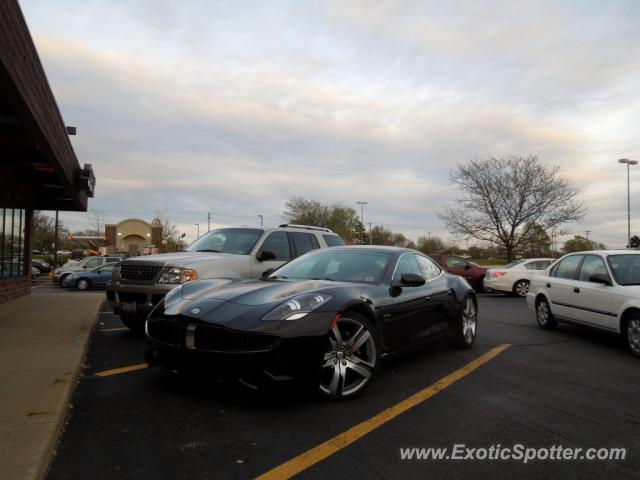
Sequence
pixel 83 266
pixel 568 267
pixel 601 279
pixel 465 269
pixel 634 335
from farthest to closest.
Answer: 1. pixel 83 266
2. pixel 465 269
3. pixel 568 267
4. pixel 601 279
5. pixel 634 335

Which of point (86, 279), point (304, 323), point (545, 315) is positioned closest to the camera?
point (304, 323)

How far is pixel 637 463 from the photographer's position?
305cm

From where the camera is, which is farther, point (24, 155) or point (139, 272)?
point (24, 155)

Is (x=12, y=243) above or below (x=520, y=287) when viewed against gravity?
above

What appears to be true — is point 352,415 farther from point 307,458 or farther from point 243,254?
point 243,254

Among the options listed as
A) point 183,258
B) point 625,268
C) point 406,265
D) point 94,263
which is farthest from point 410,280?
point 94,263

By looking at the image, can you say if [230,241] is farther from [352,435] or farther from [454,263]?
[454,263]

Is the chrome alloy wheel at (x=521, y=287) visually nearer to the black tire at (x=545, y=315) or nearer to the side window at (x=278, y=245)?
the black tire at (x=545, y=315)

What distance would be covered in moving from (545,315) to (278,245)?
15.9ft

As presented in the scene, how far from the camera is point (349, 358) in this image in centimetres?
420

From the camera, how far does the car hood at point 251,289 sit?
4.23m

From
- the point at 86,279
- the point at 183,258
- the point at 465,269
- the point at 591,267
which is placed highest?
the point at 183,258

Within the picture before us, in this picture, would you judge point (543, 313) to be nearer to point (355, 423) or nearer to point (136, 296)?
point (355, 423)

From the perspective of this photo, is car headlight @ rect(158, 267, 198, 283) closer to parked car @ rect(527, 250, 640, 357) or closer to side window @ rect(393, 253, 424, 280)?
side window @ rect(393, 253, 424, 280)
